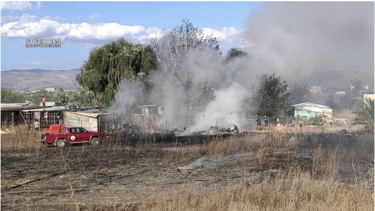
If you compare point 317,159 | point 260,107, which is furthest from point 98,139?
point 260,107

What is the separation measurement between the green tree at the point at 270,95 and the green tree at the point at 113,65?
1413 centimetres

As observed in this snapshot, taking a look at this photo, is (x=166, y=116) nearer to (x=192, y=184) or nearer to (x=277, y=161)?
(x=277, y=161)

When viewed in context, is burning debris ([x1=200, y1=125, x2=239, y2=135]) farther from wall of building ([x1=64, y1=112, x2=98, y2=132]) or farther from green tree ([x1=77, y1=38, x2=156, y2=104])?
green tree ([x1=77, y1=38, x2=156, y2=104])

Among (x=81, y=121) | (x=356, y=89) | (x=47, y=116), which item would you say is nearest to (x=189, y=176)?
(x=81, y=121)

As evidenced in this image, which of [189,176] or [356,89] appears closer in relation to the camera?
[189,176]

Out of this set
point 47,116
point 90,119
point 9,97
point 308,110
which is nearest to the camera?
point 90,119

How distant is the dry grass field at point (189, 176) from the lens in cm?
1056

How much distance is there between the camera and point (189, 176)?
48.3 feet

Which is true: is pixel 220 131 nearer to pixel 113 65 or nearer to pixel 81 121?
pixel 81 121

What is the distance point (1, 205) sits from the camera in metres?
11.1

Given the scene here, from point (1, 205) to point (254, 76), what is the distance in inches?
926

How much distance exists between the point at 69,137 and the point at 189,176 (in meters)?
12.2

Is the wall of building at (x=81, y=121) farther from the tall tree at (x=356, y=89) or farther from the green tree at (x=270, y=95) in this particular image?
the tall tree at (x=356, y=89)

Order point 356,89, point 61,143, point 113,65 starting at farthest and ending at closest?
point 113,65 → point 356,89 → point 61,143
